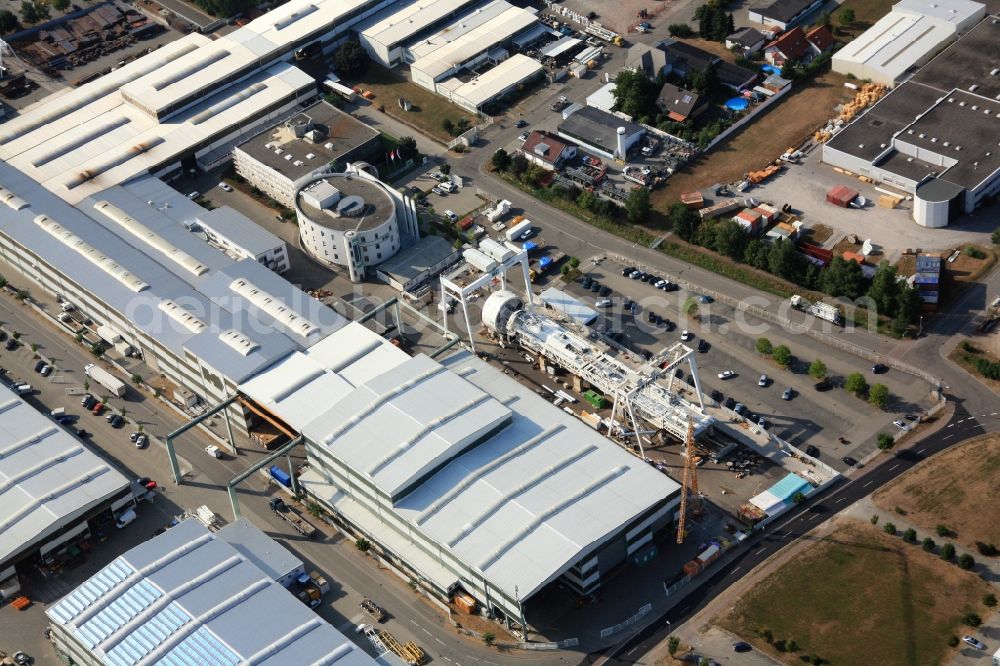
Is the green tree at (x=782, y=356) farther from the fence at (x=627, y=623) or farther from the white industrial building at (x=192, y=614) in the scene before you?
the white industrial building at (x=192, y=614)

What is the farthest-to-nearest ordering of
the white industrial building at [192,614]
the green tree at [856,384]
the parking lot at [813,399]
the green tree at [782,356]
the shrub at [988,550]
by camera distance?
the green tree at [782,356] → the green tree at [856,384] → the parking lot at [813,399] → the shrub at [988,550] → the white industrial building at [192,614]

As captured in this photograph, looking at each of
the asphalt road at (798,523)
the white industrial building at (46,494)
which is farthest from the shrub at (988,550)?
the white industrial building at (46,494)

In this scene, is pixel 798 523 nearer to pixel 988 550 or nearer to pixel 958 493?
pixel 958 493

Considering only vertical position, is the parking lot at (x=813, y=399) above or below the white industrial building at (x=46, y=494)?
below

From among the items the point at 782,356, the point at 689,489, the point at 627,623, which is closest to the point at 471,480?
the point at 627,623

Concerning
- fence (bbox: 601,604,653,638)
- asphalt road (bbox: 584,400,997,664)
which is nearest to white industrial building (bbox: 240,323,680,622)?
fence (bbox: 601,604,653,638)

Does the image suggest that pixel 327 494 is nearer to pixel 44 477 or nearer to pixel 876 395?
pixel 44 477
